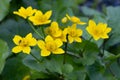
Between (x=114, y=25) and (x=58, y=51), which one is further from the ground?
(x=58, y=51)

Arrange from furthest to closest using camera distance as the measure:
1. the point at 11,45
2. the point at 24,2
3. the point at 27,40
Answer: the point at 24,2 < the point at 11,45 < the point at 27,40

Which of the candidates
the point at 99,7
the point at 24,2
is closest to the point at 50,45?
the point at 24,2

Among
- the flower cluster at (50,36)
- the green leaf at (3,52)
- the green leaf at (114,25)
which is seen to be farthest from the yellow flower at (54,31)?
the green leaf at (114,25)

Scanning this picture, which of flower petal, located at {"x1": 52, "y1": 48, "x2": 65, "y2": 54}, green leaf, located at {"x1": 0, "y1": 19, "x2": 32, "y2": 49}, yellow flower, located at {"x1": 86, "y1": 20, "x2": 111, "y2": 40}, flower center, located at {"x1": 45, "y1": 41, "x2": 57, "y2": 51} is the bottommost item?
green leaf, located at {"x1": 0, "y1": 19, "x2": 32, "y2": 49}

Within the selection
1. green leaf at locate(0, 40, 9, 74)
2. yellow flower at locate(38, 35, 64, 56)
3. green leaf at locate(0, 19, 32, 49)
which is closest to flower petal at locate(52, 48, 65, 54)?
yellow flower at locate(38, 35, 64, 56)

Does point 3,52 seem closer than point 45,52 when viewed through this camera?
No

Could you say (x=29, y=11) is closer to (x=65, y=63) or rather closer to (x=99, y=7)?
(x=65, y=63)

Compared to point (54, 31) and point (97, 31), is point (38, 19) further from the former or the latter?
point (97, 31)

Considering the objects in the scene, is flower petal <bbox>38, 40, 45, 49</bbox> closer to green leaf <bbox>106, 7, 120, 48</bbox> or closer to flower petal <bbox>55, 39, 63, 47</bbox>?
flower petal <bbox>55, 39, 63, 47</bbox>

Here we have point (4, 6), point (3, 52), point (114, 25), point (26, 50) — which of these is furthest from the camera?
point (114, 25)

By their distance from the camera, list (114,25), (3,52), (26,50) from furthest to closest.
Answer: (114,25) < (3,52) < (26,50)

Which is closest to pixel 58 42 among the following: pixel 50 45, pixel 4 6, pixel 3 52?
pixel 50 45
